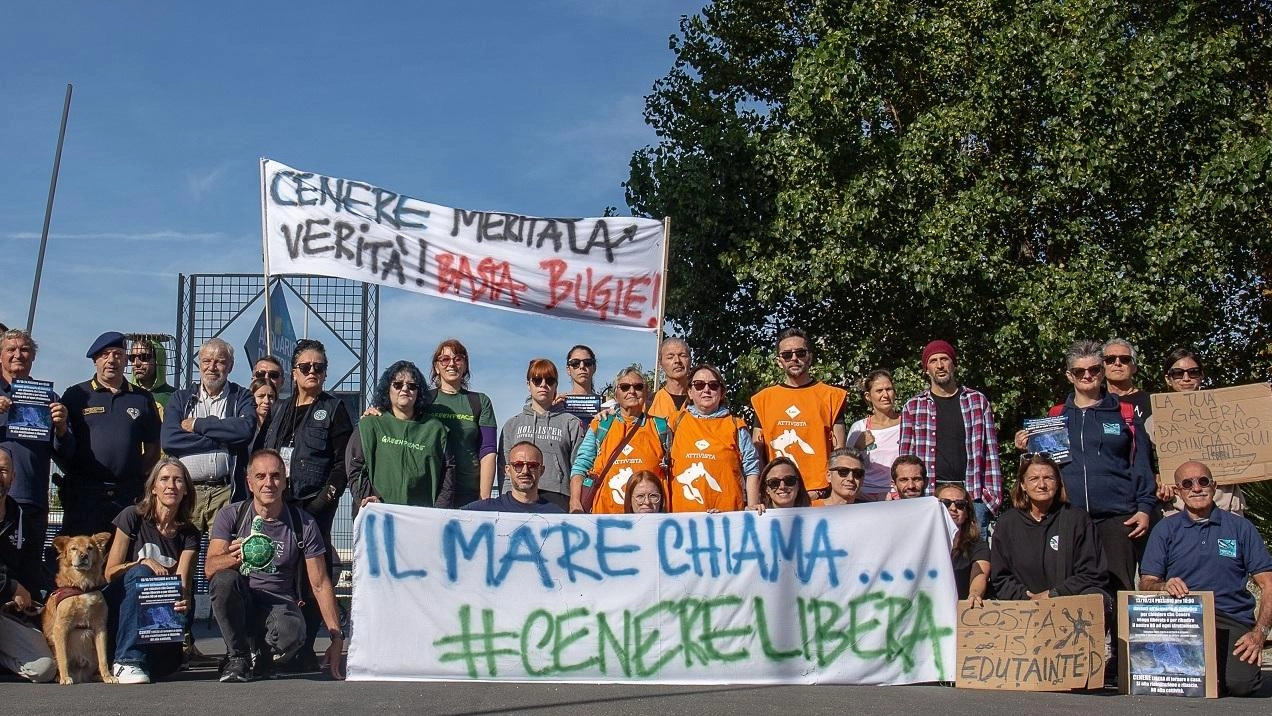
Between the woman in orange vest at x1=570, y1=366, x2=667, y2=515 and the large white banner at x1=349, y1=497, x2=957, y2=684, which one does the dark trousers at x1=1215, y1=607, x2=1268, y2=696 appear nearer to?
the large white banner at x1=349, y1=497, x2=957, y2=684

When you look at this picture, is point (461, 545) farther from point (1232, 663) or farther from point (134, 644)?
point (1232, 663)

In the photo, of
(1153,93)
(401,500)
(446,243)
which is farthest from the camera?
(1153,93)

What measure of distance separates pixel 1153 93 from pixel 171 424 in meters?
12.3

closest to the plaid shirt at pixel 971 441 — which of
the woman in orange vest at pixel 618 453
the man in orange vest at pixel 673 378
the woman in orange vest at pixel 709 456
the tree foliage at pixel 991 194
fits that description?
the woman in orange vest at pixel 709 456

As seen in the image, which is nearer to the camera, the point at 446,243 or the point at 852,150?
the point at 446,243

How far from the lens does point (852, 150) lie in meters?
16.5

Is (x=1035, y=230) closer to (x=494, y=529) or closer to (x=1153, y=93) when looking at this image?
(x=1153, y=93)

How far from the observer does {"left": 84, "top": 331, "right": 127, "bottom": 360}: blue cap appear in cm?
824

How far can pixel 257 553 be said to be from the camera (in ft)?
24.2

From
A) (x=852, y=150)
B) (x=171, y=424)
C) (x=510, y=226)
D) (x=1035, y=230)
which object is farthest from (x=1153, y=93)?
(x=171, y=424)

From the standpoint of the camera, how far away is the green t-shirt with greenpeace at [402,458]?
7.96m

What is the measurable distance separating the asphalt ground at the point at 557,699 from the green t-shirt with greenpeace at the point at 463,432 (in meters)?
1.61

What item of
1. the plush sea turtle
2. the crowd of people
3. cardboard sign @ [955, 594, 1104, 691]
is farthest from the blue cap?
cardboard sign @ [955, 594, 1104, 691]

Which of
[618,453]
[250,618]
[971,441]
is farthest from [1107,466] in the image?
[250,618]
